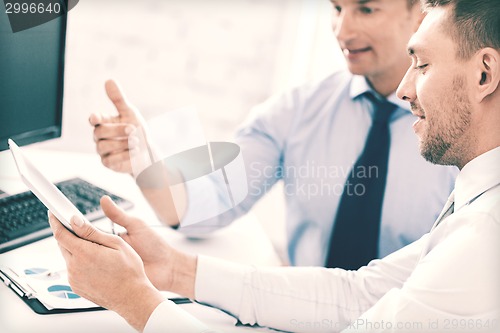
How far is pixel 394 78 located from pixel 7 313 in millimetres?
696

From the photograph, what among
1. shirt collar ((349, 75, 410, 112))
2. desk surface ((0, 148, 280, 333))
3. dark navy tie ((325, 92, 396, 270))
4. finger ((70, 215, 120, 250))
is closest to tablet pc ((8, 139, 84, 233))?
finger ((70, 215, 120, 250))

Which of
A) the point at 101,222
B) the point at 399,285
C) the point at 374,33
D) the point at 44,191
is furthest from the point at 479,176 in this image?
the point at 101,222

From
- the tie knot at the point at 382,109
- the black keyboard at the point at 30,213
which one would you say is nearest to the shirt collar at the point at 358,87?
the tie knot at the point at 382,109

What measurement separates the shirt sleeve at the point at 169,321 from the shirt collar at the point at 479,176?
356mm

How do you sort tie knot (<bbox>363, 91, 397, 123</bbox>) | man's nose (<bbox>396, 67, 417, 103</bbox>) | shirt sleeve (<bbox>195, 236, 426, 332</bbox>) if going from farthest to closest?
tie knot (<bbox>363, 91, 397, 123</bbox>), shirt sleeve (<bbox>195, 236, 426, 332</bbox>), man's nose (<bbox>396, 67, 417, 103</bbox>)

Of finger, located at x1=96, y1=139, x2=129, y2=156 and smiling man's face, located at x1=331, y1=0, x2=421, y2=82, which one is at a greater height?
smiling man's face, located at x1=331, y1=0, x2=421, y2=82

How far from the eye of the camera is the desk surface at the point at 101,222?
27.8 inches

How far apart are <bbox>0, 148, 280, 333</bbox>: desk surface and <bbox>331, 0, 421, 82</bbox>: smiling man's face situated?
0.38m

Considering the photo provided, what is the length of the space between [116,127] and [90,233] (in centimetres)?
33

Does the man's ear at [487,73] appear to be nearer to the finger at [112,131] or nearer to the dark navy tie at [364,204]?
the dark navy tie at [364,204]

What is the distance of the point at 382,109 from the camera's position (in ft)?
3.10

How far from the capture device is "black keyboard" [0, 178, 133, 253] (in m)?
0.83

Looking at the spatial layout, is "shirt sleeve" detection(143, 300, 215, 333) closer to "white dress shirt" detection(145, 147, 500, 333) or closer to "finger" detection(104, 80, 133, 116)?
"white dress shirt" detection(145, 147, 500, 333)

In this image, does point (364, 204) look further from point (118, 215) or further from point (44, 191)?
point (44, 191)
